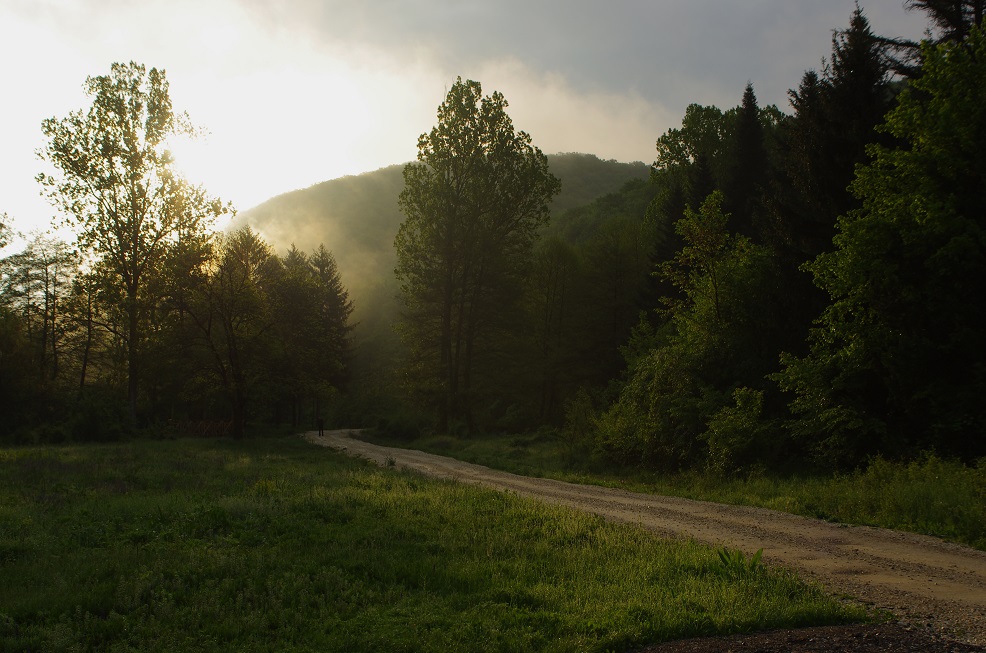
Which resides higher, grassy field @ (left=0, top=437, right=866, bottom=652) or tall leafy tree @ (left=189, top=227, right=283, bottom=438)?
tall leafy tree @ (left=189, top=227, right=283, bottom=438)

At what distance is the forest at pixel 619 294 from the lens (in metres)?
15.6

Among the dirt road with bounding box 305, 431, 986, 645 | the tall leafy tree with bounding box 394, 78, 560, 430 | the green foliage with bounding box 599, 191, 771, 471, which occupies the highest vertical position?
the tall leafy tree with bounding box 394, 78, 560, 430

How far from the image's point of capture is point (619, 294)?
43906 millimetres

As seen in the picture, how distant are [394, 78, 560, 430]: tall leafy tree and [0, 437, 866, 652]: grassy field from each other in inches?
987

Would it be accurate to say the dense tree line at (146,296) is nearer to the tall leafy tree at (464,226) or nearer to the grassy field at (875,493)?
the tall leafy tree at (464,226)

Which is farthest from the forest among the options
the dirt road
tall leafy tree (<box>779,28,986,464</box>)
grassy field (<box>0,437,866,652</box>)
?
grassy field (<box>0,437,866,652</box>)

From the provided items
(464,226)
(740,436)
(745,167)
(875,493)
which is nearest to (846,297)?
(740,436)

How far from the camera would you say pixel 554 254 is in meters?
46.9

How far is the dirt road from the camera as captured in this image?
7.03 metres

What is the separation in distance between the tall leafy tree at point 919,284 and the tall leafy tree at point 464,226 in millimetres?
22885

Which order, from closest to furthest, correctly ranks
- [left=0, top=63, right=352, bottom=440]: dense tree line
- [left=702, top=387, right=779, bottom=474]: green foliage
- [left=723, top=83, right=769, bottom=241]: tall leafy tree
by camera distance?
[left=702, top=387, right=779, bottom=474]: green foliage
[left=0, top=63, right=352, bottom=440]: dense tree line
[left=723, top=83, right=769, bottom=241]: tall leafy tree

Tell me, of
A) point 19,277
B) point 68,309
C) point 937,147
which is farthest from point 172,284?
point 937,147

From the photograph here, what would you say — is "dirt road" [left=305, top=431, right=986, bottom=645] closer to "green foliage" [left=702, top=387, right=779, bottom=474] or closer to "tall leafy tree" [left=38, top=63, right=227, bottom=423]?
"green foliage" [left=702, top=387, right=779, bottom=474]

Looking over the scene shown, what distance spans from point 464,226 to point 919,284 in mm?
25989
